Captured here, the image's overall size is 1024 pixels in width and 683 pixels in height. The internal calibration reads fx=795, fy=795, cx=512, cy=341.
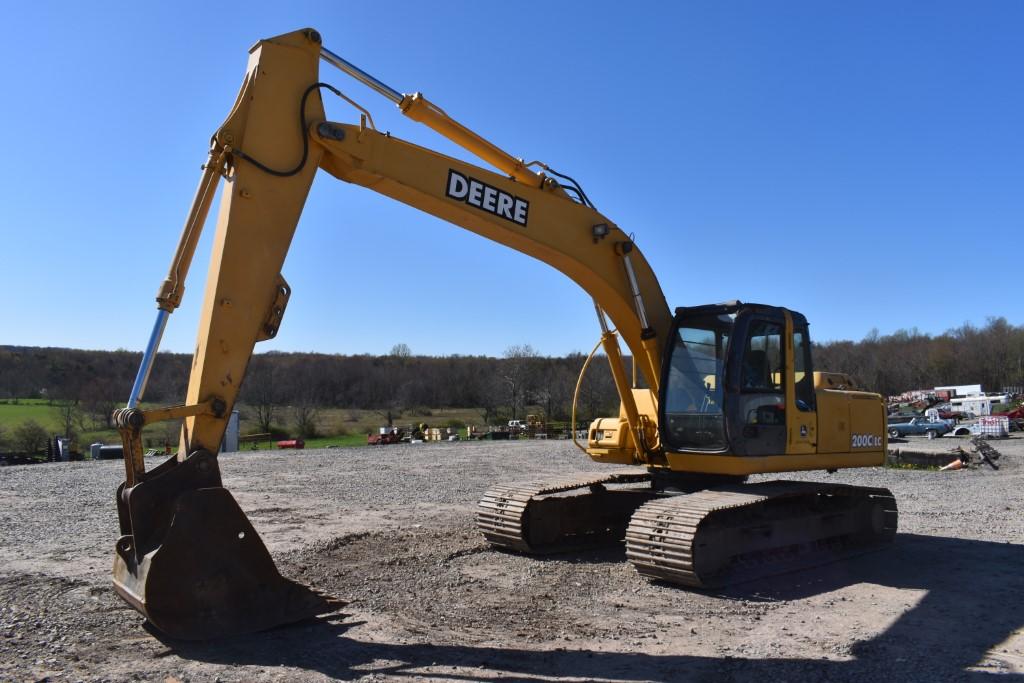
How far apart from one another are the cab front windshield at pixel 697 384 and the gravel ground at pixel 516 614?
60.9 inches

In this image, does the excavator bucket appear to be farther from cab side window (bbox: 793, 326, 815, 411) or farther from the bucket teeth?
cab side window (bbox: 793, 326, 815, 411)

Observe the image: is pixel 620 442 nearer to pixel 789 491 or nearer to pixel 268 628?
pixel 789 491

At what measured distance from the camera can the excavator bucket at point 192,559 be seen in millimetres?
5258

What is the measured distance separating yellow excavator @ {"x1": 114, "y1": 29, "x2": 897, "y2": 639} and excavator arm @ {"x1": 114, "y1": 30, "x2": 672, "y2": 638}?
0.01 metres

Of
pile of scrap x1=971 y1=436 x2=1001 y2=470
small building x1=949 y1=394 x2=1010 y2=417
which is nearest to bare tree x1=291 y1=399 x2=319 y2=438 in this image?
pile of scrap x1=971 y1=436 x2=1001 y2=470

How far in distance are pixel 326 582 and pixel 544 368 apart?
6858 cm

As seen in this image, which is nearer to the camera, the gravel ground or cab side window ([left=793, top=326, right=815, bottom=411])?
the gravel ground

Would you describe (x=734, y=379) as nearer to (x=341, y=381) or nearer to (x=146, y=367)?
(x=146, y=367)

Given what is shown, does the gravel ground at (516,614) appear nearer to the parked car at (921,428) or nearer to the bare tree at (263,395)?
the parked car at (921,428)

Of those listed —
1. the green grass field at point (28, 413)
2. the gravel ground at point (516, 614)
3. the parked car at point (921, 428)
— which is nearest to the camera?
the gravel ground at point (516, 614)

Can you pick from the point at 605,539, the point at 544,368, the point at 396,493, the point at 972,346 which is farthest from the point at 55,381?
the point at 972,346

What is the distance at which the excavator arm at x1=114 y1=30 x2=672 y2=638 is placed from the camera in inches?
213

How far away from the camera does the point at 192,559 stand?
5.33m

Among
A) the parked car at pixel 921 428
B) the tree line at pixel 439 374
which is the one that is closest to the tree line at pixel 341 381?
the tree line at pixel 439 374
